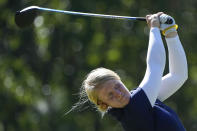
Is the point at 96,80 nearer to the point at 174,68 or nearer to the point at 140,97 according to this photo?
the point at 140,97

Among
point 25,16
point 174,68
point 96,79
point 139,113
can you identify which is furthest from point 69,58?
point 139,113

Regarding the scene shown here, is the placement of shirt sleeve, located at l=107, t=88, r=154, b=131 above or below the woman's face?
below

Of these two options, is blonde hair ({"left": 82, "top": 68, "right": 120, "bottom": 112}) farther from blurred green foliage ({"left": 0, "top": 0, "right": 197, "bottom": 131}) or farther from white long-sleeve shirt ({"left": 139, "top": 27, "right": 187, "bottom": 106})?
blurred green foliage ({"left": 0, "top": 0, "right": 197, "bottom": 131})

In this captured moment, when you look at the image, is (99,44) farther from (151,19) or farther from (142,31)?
(151,19)

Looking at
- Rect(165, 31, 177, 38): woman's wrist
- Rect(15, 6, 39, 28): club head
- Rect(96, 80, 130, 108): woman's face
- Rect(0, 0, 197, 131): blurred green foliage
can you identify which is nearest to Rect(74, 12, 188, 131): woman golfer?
Rect(96, 80, 130, 108): woman's face

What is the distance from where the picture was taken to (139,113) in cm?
454

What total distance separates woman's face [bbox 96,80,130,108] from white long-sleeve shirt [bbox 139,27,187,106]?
0.13 meters

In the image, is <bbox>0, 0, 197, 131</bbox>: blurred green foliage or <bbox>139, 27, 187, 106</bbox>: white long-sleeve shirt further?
<bbox>0, 0, 197, 131</bbox>: blurred green foliage

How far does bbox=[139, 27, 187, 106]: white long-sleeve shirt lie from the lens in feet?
15.0

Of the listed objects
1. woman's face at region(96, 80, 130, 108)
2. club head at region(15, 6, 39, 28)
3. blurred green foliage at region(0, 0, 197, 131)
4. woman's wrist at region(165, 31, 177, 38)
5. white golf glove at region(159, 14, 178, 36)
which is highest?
white golf glove at region(159, 14, 178, 36)

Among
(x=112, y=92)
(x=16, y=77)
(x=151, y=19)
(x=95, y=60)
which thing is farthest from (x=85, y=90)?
(x=16, y=77)

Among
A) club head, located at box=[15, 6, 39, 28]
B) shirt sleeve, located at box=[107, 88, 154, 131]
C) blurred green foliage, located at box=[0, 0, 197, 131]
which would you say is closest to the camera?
shirt sleeve, located at box=[107, 88, 154, 131]

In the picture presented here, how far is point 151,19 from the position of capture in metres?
4.83

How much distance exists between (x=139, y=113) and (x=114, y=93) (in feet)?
0.69
